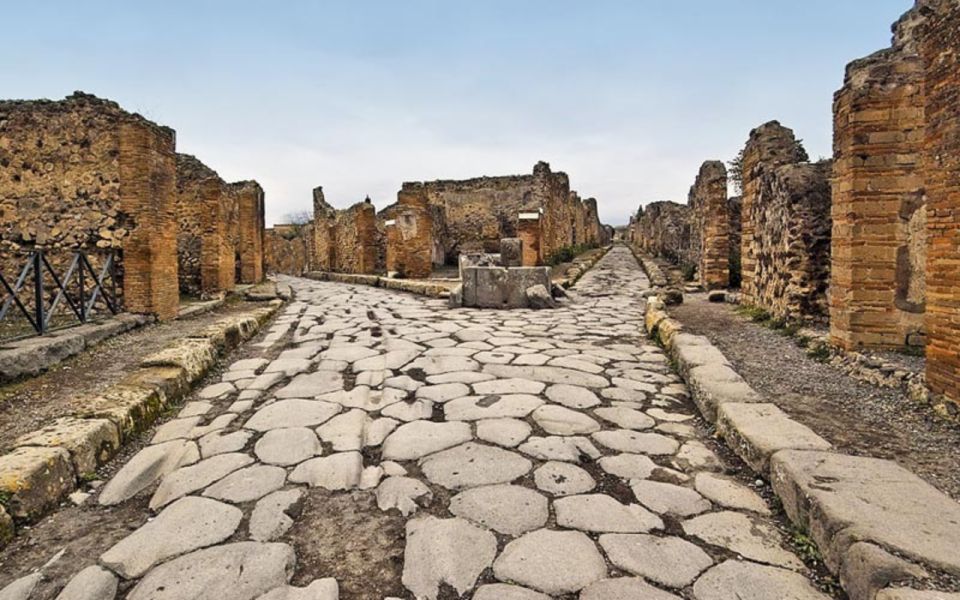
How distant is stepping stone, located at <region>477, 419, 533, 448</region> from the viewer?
2768mm

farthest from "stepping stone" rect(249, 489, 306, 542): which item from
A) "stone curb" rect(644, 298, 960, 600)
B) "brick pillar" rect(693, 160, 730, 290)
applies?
"brick pillar" rect(693, 160, 730, 290)

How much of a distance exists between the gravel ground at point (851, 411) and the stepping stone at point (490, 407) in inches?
61.6

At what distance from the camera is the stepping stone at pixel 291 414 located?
3.08 m

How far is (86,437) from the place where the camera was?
251cm

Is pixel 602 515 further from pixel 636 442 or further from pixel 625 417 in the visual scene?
pixel 625 417

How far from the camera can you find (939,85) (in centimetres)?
296

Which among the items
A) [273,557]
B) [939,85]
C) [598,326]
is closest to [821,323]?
[598,326]

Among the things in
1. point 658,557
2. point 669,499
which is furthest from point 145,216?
point 658,557

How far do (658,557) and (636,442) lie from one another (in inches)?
41.5

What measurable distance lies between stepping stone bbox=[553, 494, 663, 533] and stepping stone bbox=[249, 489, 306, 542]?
109 cm

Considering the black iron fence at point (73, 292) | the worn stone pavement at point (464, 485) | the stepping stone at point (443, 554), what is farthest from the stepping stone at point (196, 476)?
the black iron fence at point (73, 292)

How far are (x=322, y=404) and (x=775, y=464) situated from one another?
2.70m

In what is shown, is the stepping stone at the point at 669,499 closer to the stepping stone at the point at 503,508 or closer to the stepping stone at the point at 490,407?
the stepping stone at the point at 503,508

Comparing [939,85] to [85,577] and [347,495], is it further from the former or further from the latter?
[85,577]
